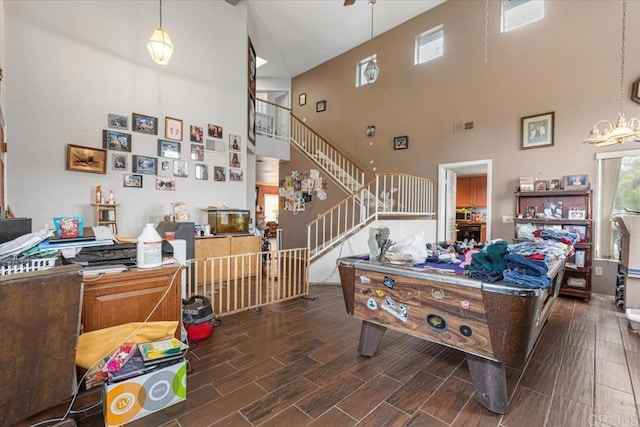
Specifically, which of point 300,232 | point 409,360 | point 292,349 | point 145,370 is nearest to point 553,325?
point 409,360

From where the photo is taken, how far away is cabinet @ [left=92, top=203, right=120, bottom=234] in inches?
158

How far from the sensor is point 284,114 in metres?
8.90

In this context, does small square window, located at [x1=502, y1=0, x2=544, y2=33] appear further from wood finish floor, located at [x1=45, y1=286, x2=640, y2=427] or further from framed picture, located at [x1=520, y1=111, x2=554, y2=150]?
wood finish floor, located at [x1=45, y1=286, x2=640, y2=427]

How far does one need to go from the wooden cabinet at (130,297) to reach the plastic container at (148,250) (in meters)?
0.05

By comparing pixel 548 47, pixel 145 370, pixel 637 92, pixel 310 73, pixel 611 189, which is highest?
A: pixel 310 73

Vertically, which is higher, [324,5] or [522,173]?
[324,5]

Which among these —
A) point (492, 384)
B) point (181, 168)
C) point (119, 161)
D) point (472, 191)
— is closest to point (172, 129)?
point (181, 168)

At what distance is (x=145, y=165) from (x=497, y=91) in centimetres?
643

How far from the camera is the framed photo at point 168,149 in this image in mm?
4678

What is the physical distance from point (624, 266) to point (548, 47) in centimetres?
376

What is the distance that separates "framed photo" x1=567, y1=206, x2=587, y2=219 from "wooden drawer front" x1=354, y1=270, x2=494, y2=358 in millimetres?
4133

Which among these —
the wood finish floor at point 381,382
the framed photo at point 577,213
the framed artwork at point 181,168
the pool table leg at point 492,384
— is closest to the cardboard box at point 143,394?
the wood finish floor at point 381,382

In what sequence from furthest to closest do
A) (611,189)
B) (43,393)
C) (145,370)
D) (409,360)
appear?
1. (611,189)
2. (409,360)
3. (145,370)
4. (43,393)

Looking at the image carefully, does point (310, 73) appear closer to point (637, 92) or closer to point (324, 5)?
point (324, 5)
